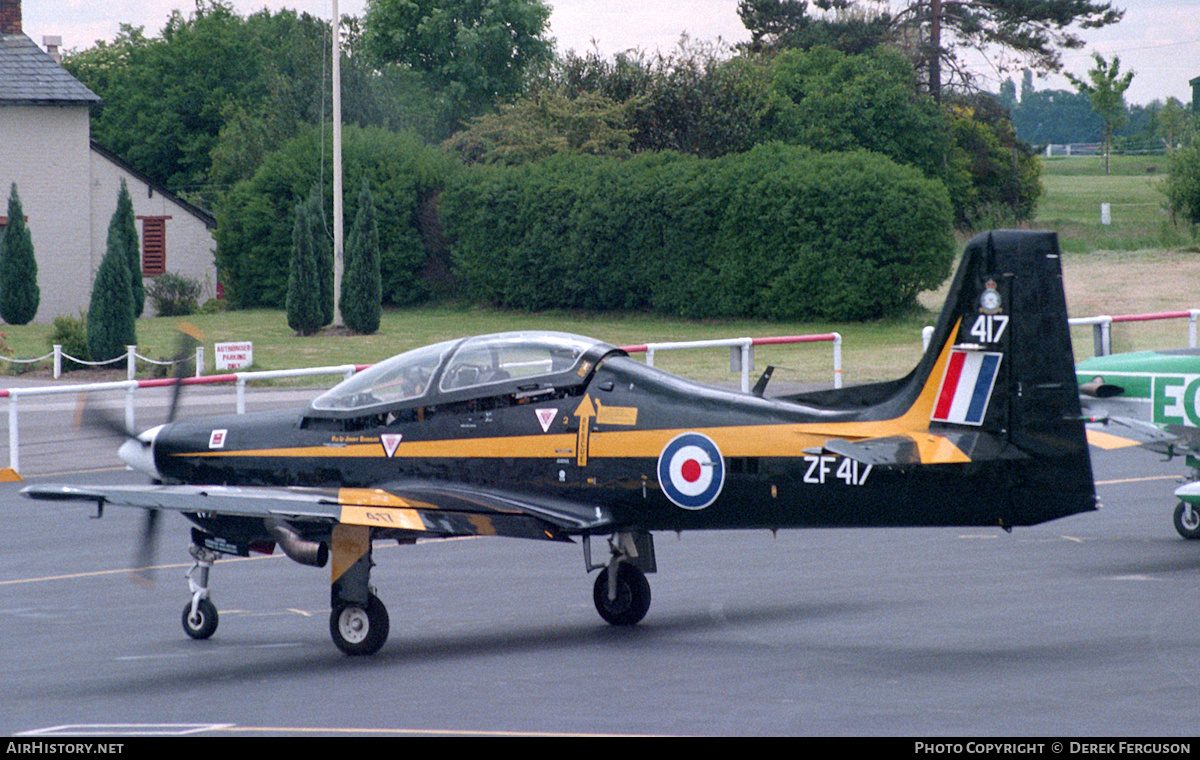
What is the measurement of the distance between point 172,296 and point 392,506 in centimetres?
4850

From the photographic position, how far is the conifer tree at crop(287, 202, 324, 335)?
137ft

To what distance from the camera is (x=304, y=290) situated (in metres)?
42.0

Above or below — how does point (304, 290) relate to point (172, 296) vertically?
above

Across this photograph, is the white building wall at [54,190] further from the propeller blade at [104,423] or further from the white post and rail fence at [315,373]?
the propeller blade at [104,423]

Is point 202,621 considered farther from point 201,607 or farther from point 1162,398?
point 1162,398

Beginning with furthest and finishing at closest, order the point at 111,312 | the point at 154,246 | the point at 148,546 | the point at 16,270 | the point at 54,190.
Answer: the point at 154,246 < the point at 54,190 < the point at 16,270 < the point at 111,312 < the point at 148,546

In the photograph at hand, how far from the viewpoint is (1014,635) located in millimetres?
9633

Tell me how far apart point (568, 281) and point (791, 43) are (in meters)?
25.9

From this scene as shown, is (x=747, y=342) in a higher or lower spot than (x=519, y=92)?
lower

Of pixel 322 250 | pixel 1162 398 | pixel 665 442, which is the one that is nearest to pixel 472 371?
pixel 665 442

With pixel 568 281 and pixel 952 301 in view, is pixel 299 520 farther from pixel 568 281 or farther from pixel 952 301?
pixel 568 281

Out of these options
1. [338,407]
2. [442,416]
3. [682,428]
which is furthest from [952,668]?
[338,407]

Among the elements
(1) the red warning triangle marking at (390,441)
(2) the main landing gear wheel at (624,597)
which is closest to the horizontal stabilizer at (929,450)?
(2) the main landing gear wheel at (624,597)

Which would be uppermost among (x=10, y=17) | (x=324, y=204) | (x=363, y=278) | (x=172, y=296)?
(x=10, y=17)
